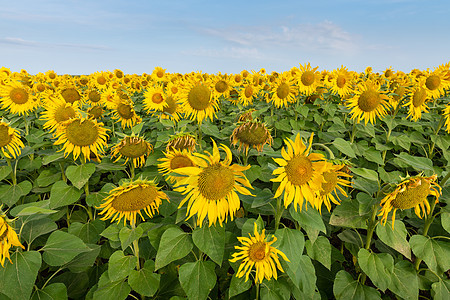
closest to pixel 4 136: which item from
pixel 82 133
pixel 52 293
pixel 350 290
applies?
pixel 82 133

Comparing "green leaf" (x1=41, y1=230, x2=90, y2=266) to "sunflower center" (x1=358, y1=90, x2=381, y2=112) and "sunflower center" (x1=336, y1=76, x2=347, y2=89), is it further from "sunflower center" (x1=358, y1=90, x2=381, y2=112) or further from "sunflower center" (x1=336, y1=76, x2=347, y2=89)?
"sunflower center" (x1=336, y1=76, x2=347, y2=89)

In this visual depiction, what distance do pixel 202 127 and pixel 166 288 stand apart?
202cm

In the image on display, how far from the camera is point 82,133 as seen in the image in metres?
2.63

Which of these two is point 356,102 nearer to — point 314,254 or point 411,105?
point 411,105

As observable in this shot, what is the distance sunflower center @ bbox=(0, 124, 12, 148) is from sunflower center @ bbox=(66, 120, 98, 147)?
67 cm

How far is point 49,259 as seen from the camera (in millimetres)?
1877

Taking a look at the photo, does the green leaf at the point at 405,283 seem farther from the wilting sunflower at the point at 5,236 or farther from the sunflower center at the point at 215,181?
the wilting sunflower at the point at 5,236

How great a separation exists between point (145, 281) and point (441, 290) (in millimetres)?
2445

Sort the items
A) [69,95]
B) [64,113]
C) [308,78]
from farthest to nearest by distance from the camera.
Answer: [308,78]
[69,95]
[64,113]

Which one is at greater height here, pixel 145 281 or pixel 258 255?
pixel 258 255

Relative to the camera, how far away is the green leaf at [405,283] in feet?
6.92

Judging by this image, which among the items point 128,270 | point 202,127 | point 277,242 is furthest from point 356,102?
point 128,270

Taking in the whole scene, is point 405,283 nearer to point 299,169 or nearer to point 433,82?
point 299,169

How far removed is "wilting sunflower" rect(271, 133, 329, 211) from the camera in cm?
162
